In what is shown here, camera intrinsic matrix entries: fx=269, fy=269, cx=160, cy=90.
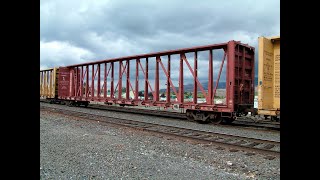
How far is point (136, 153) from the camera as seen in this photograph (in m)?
7.09

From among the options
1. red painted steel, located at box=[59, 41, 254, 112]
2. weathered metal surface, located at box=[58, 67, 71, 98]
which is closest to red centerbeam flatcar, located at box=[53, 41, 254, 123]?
→ red painted steel, located at box=[59, 41, 254, 112]

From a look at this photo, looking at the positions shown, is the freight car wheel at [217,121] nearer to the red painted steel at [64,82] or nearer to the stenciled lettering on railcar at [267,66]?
the stenciled lettering on railcar at [267,66]

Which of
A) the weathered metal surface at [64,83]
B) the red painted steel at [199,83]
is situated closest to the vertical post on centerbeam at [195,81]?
the red painted steel at [199,83]

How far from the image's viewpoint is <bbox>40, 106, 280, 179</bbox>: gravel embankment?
17.6 feet

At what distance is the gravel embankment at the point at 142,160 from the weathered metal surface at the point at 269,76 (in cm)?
445

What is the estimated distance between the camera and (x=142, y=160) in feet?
20.9

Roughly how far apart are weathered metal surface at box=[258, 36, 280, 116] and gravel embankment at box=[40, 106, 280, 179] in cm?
445

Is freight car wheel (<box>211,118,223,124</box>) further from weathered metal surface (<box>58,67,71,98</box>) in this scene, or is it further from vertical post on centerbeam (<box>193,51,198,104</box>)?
weathered metal surface (<box>58,67,71,98</box>)

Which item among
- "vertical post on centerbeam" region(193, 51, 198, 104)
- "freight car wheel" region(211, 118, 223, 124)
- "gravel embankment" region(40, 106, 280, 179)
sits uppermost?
"vertical post on centerbeam" region(193, 51, 198, 104)

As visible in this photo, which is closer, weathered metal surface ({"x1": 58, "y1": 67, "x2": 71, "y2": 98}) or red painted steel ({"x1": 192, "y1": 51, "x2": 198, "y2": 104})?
red painted steel ({"x1": 192, "y1": 51, "x2": 198, "y2": 104})

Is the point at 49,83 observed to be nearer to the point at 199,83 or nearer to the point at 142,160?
the point at 199,83

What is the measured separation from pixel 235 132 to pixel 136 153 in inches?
212
